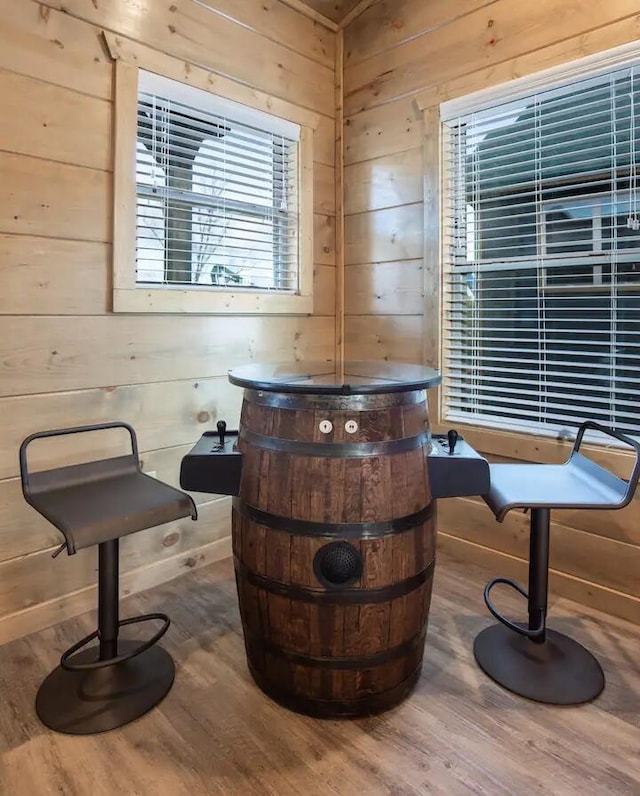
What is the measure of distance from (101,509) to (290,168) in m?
1.98

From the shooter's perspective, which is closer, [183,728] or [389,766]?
[389,766]

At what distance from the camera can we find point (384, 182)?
2.77 meters

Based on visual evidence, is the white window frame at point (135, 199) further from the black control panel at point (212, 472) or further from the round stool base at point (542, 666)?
the round stool base at point (542, 666)

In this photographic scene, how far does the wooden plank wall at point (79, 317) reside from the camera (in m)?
1.88

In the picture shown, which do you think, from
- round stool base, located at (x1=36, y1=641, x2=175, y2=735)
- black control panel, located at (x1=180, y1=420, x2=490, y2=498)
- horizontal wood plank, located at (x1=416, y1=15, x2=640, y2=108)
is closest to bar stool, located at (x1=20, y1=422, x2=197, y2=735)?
round stool base, located at (x1=36, y1=641, x2=175, y2=735)

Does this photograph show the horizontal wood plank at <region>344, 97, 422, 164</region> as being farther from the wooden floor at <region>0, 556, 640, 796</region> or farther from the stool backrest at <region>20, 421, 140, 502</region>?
the wooden floor at <region>0, 556, 640, 796</region>

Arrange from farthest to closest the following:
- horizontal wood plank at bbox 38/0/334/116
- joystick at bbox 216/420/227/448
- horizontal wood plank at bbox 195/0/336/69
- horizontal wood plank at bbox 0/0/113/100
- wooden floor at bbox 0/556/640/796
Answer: horizontal wood plank at bbox 195/0/336/69
horizontal wood plank at bbox 38/0/334/116
horizontal wood plank at bbox 0/0/113/100
joystick at bbox 216/420/227/448
wooden floor at bbox 0/556/640/796

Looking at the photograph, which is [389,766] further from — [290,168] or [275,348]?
[290,168]

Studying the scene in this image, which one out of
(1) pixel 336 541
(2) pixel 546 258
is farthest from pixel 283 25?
(1) pixel 336 541

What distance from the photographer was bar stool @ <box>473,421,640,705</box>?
1613 mm

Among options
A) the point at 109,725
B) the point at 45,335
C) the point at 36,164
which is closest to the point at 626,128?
the point at 36,164

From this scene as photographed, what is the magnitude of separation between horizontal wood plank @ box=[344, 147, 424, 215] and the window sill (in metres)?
0.58

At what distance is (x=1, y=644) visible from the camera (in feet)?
6.26

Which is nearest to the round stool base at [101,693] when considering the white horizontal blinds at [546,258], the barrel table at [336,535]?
the barrel table at [336,535]
